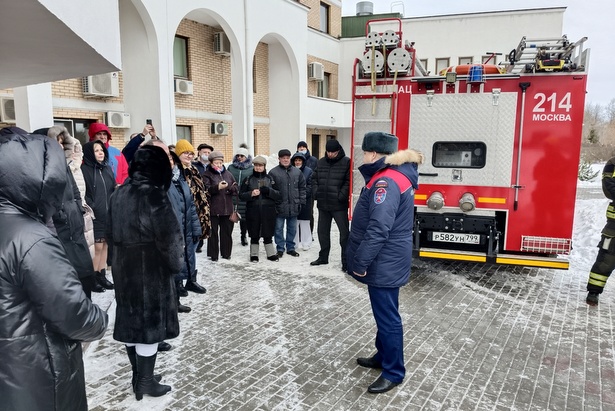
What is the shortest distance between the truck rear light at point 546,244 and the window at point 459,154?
4.07 feet

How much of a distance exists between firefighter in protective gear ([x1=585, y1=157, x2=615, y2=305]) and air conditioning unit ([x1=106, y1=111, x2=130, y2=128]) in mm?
10029

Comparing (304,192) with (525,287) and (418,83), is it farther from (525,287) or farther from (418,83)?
(525,287)

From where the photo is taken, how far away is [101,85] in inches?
412

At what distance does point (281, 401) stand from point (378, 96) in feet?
15.4

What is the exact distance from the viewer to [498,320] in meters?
5.19

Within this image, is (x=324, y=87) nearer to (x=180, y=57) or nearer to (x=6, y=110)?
(x=180, y=57)

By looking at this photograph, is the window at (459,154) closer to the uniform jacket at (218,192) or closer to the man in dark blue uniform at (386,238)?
the man in dark blue uniform at (386,238)

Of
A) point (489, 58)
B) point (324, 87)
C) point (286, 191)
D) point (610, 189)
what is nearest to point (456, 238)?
point (610, 189)

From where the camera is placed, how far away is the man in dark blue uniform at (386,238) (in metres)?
3.50

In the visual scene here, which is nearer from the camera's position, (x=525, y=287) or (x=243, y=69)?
(x=525, y=287)

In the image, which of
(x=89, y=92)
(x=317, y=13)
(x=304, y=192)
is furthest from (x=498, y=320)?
(x=317, y=13)

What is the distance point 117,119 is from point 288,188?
5559 mm

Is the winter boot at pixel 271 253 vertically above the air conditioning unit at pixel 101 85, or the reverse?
the air conditioning unit at pixel 101 85

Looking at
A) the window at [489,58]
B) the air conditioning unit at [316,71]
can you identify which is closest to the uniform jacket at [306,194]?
the window at [489,58]
